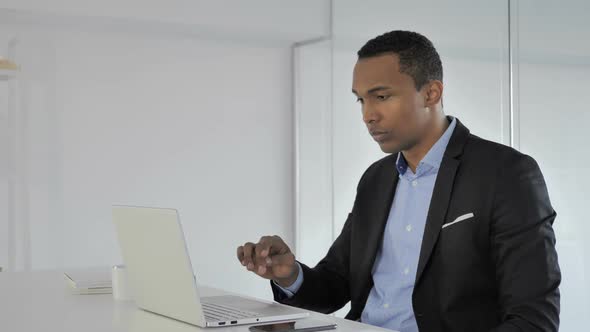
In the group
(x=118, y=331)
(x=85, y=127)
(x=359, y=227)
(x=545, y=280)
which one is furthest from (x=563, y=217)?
(x=85, y=127)

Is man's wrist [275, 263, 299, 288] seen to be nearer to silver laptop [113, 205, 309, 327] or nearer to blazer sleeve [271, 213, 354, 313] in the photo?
blazer sleeve [271, 213, 354, 313]

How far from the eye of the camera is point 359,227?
2412 millimetres

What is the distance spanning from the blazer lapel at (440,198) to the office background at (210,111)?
1605 millimetres

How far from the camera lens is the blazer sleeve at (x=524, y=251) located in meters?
1.92

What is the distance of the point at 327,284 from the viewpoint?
2.38 m

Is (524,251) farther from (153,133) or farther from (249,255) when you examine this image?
(153,133)

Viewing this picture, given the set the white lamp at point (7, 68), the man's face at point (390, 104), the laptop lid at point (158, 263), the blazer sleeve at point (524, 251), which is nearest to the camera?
the laptop lid at point (158, 263)

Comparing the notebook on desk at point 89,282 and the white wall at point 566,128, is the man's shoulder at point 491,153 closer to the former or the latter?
the notebook on desk at point 89,282

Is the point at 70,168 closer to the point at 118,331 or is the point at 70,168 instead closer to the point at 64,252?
the point at 64,252

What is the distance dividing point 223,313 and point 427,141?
0.81m

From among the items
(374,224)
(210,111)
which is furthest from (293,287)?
(210,111)

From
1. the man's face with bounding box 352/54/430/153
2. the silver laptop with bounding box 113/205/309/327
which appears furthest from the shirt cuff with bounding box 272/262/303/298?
the man's face with bounding box 352/54/430/153

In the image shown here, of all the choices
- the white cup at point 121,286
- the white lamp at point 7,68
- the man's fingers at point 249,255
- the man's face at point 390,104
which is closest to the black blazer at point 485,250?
the man's face at point 390,104

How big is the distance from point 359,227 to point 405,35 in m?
0.54
